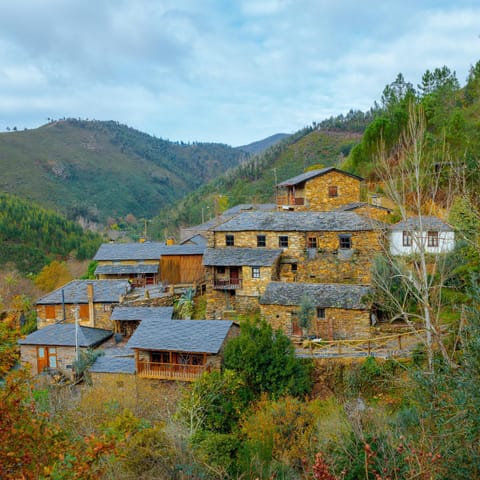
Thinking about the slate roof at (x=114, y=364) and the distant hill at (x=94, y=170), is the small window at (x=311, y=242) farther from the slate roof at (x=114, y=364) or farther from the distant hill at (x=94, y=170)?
the distant hill at (x=94, y=170)

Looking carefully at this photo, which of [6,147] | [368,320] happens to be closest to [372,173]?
[368,320]

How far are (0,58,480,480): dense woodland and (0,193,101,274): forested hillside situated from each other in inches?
1789

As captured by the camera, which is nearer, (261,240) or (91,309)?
(261,240)

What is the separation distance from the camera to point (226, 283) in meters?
28.3

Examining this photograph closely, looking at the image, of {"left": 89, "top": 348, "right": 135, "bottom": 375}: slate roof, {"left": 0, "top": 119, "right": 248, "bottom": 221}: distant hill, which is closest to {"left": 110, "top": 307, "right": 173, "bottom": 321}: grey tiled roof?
{"left": 89, "top": 348, "right": 135, "bottom": 375}: slate roof

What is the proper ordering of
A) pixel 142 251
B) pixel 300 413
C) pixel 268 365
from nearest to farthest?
pixel 300 413, pixel 268 365, pixel 142 251

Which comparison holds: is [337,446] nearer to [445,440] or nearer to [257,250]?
[445,440]

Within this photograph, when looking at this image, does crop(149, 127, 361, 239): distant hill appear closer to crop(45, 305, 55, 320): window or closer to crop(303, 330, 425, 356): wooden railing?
crop(45, 305, 55, 320): window

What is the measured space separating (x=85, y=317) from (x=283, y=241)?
47.9 feet

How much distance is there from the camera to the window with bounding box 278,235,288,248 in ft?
93.3

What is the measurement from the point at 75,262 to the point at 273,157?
44.7 meters

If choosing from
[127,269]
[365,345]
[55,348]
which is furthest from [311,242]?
[55,348]

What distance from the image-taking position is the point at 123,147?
164000 mm

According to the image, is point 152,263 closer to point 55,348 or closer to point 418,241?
point 55,348
